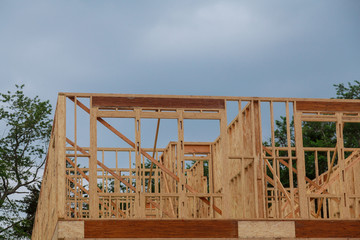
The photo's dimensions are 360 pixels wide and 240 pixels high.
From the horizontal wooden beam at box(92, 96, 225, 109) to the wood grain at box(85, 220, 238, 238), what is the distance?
3123 mm

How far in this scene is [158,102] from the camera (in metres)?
18.8

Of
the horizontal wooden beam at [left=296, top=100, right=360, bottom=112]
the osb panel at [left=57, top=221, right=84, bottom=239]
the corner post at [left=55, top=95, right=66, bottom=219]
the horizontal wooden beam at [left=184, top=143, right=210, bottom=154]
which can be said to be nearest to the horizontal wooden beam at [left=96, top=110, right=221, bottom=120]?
the corner post at [left=55, top=95, right=66, bottom=219]

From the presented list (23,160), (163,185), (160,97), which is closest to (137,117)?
(160,97)

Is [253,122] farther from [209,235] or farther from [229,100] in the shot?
[209,235]

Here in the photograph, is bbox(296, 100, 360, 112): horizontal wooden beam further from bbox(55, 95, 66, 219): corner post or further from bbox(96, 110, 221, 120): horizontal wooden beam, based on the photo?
bbox(55, 95, 66, 219): corner post

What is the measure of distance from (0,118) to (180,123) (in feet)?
108

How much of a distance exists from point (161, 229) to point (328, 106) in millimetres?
5983

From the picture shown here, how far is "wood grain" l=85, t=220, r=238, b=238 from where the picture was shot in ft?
56.6

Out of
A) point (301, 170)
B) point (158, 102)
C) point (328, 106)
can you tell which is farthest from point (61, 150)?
point (328, 106)

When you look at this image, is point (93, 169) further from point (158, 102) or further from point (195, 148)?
point (195, 148)

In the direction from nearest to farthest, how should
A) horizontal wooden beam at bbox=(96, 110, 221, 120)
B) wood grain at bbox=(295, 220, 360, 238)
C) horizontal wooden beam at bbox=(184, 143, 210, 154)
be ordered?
wood grain at bbox=(295, 220, 360, 238) → horizontal wooden beam at bbox=(96, 110, 221, 120) → horizontal wooden beam at bbox=(184, 143, 210, 154)

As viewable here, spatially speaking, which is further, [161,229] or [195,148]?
[195,148]


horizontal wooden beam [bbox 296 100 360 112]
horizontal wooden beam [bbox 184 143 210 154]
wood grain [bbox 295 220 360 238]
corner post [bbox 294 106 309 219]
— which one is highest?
horizontal wooden beam [bbox 296 100 360 112]

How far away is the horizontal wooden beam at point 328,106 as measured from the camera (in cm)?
1964
